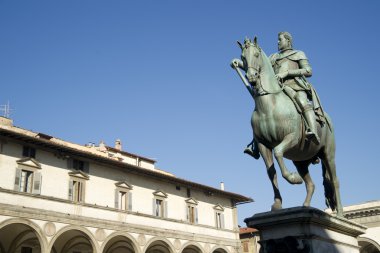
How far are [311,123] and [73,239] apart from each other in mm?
22402

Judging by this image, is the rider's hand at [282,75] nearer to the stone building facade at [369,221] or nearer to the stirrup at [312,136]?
the stirrup at [312,136]

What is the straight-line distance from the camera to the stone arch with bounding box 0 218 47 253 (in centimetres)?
2191

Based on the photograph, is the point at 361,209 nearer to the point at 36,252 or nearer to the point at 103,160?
the point at 103,160

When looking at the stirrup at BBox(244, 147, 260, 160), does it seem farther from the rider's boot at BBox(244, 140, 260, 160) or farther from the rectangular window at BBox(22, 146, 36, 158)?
the rectangular window at BBox(22, 146, 36, 158)

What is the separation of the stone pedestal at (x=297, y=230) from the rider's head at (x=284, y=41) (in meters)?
2.38

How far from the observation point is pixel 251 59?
5727mm

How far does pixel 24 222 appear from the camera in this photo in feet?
71.3

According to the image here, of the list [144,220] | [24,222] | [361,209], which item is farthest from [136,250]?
[361,209]

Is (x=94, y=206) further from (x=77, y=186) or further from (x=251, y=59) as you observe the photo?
(x=251, y=59)

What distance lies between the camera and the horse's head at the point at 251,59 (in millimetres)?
5699

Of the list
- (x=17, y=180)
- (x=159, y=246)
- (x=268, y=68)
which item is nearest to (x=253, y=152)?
(x=268, y=68)

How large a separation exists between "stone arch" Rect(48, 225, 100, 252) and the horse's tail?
18.7 m

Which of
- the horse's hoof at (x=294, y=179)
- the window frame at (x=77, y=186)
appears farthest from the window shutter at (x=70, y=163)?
the horse's hoof at (x=294, y=179)

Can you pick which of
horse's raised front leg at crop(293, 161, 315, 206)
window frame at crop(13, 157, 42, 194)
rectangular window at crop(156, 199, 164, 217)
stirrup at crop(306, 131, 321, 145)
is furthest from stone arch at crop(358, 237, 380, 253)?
stirrup at crop(306, 131, 321, 145)
